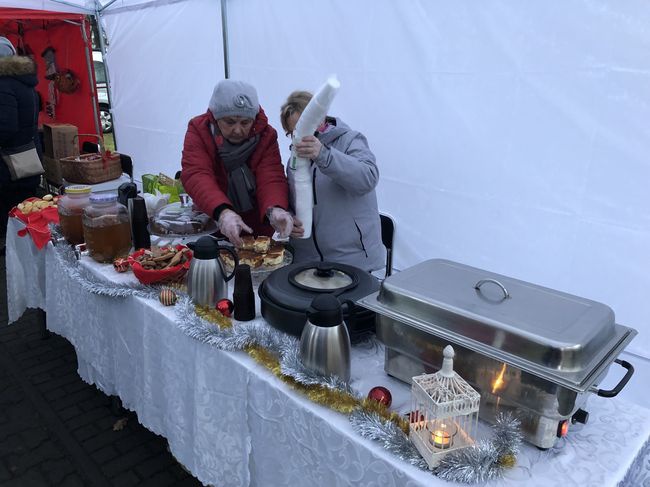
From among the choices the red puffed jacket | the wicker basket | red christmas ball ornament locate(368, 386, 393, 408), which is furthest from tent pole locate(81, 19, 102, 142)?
red christmas ball ornament locate(368, 386, 393, 408)

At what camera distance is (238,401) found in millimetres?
1222

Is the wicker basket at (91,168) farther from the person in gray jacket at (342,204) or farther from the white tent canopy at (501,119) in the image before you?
the person in gray jacket at (342,204)

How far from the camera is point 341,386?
0.99 meters

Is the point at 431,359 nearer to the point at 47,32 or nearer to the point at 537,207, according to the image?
the point at 537,207

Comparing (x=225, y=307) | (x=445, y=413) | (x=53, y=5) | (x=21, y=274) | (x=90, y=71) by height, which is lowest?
(x=21, y=274)

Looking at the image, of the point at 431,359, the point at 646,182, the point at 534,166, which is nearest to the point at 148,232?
the point at 431,359

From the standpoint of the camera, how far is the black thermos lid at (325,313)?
98cm

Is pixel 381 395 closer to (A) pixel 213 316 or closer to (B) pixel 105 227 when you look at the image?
(A) pixel 213 316

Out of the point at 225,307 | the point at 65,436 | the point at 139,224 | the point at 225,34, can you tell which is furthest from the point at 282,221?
the point at 225,34

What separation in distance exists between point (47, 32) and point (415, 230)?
20.1 feet

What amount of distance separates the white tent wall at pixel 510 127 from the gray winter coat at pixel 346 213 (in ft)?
2.32

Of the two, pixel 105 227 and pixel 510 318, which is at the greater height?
pixel 510 318

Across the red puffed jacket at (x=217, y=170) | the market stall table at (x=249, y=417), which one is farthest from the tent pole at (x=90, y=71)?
the red puffed jacket at (x=217, y=170)

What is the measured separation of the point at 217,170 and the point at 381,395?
4.01 feet
